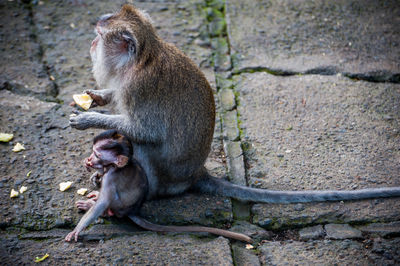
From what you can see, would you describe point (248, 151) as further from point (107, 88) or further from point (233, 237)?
point (107, 88)

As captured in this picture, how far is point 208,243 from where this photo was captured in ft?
10.3

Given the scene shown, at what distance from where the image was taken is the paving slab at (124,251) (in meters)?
2.93

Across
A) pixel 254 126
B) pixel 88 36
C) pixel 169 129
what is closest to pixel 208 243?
pixel 169 129

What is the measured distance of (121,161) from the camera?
10.2 feet

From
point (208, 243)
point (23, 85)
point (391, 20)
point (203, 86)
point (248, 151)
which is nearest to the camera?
point (208, 243)

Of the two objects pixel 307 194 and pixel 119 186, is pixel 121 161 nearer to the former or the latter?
pixel 119 186

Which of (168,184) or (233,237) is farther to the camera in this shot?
(168,184)

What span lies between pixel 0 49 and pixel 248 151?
286 cm

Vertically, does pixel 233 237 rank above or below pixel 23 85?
below

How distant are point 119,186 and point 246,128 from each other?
1.44 metres

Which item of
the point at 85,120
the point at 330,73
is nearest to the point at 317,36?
the point at 330,73

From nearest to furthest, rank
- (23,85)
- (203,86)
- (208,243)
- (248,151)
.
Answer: (208,243), (203,86), (248,151), (23,85)

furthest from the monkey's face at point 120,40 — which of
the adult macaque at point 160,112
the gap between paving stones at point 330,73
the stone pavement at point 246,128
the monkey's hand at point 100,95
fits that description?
the gap between paving stones at point 330,73

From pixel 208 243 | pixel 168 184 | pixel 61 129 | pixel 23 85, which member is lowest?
pixel 208 243
